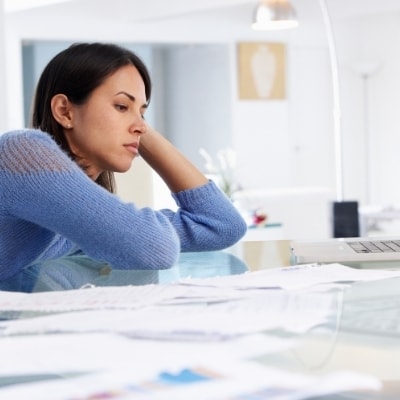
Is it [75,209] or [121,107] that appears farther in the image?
[121,107]

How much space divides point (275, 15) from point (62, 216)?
5.71 m

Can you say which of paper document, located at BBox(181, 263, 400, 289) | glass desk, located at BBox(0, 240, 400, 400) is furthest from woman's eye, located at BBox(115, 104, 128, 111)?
paper document, located at BBox(181, 263, 400, 289)

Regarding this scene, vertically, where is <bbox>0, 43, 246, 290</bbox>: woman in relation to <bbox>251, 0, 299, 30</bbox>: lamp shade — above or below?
below

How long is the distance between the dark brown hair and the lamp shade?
5226 mm

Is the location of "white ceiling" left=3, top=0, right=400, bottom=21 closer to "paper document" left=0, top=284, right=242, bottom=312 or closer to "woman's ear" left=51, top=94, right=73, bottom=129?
"woman's ear" left=51, top=94, right=73, bottom=129

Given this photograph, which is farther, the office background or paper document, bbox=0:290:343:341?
the office background

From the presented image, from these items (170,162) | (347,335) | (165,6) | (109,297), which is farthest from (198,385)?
(165,6)

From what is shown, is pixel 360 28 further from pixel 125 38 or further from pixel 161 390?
pixel 161 390

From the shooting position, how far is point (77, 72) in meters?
2.12

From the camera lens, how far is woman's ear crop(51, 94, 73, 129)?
213cm

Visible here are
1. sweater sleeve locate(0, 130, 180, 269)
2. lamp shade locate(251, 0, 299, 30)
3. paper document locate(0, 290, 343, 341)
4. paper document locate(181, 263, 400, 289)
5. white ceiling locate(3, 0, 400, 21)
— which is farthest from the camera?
white ceiling locate(3, 0, 400, 21)

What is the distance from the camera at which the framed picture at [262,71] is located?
11008 mm

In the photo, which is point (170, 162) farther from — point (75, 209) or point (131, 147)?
point (75, 209)

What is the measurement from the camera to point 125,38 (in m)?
10.4
